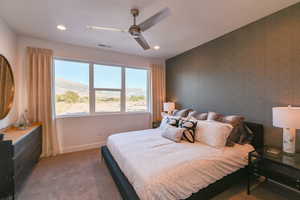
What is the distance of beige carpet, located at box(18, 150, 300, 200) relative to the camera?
190 cm

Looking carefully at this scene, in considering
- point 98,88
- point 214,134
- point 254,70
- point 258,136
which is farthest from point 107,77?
point 258,136

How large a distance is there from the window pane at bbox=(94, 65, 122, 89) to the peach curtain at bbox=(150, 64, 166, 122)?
1129 millimetres

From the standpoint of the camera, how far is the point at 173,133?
2.46 m

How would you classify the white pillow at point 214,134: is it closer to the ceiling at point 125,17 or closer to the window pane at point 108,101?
the ceiling at point 125,17

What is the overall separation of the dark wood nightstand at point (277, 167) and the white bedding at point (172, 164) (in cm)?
15

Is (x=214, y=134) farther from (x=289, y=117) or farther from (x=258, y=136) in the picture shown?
(x=289, y=117)

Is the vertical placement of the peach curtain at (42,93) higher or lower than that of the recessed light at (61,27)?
lower

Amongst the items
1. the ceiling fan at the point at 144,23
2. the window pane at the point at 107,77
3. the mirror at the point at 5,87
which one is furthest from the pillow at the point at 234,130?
the mirror at the point at 5,87

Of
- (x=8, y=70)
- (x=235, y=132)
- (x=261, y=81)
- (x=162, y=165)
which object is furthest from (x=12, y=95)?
(x=261, y=81)

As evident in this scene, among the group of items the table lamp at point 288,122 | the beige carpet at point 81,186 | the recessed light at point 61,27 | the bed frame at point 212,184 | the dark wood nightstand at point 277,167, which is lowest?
the beige carpet at point 81,186

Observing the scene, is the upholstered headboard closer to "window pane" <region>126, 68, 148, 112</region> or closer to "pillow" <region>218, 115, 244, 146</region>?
"pillow" <region>218, 115, 244, 146</region>

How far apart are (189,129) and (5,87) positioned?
3.42 m

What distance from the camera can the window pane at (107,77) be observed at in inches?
153

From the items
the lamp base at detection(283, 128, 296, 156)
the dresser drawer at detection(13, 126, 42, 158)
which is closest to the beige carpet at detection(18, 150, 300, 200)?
the dresser drawer at detection(13, 126, 42, 158)
